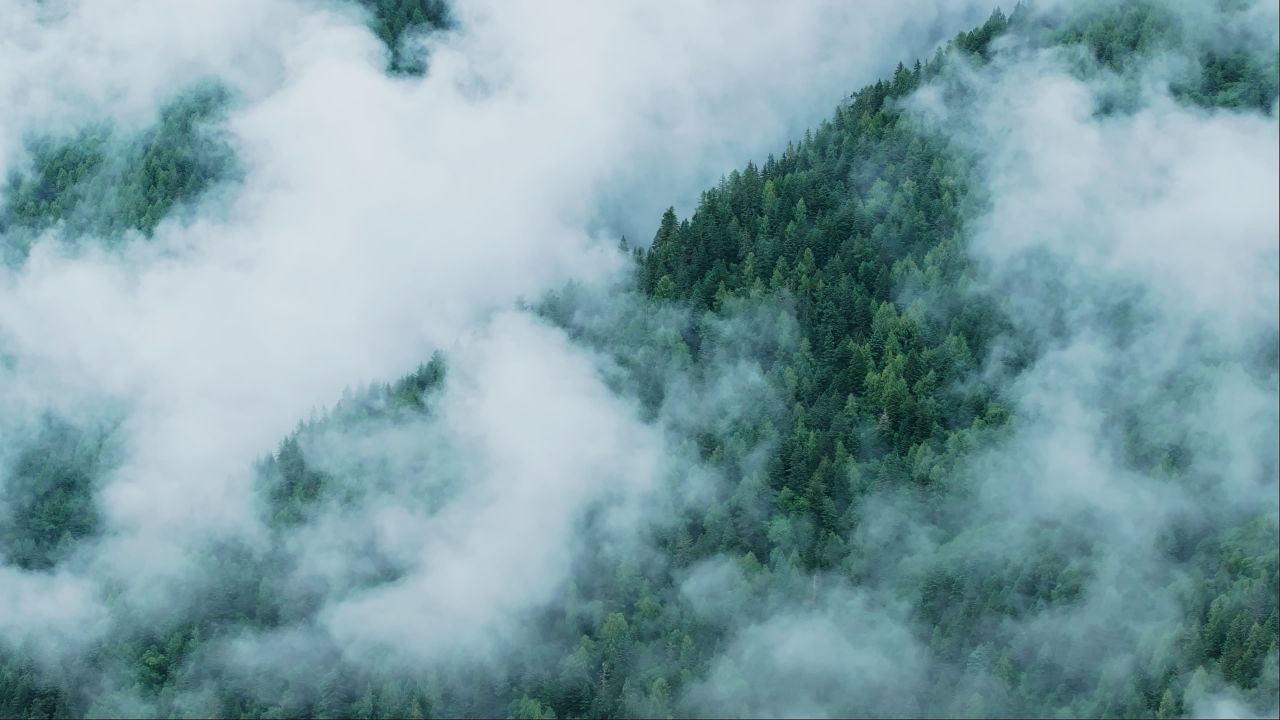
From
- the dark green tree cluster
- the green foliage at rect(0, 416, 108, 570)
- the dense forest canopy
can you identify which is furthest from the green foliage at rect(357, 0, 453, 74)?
the green foliage at rect(0, 416, 108, 570)

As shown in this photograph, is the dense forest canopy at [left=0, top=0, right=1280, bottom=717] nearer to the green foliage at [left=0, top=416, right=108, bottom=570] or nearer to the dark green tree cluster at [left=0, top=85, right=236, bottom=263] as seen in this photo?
the green foliage at [left=0, top=416, right=108, bottom=570]

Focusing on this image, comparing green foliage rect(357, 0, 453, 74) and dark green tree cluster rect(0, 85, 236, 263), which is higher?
green foliage rect(357, 0, 453, 74)

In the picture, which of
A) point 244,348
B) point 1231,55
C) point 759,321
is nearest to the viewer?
point 759,321

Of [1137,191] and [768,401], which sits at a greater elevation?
[1137,191]

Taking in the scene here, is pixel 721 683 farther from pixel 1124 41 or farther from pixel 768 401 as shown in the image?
pixel 1124 41

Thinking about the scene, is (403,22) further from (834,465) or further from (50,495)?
(834,465)

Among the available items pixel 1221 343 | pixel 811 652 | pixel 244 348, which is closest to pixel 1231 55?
pixel 1221 343

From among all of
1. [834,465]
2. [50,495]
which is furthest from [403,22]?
[834,465]

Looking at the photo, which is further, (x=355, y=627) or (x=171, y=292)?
(x=171, y=292)

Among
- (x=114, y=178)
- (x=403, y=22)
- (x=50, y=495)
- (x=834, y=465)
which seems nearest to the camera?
A: (x=834, y=465)
